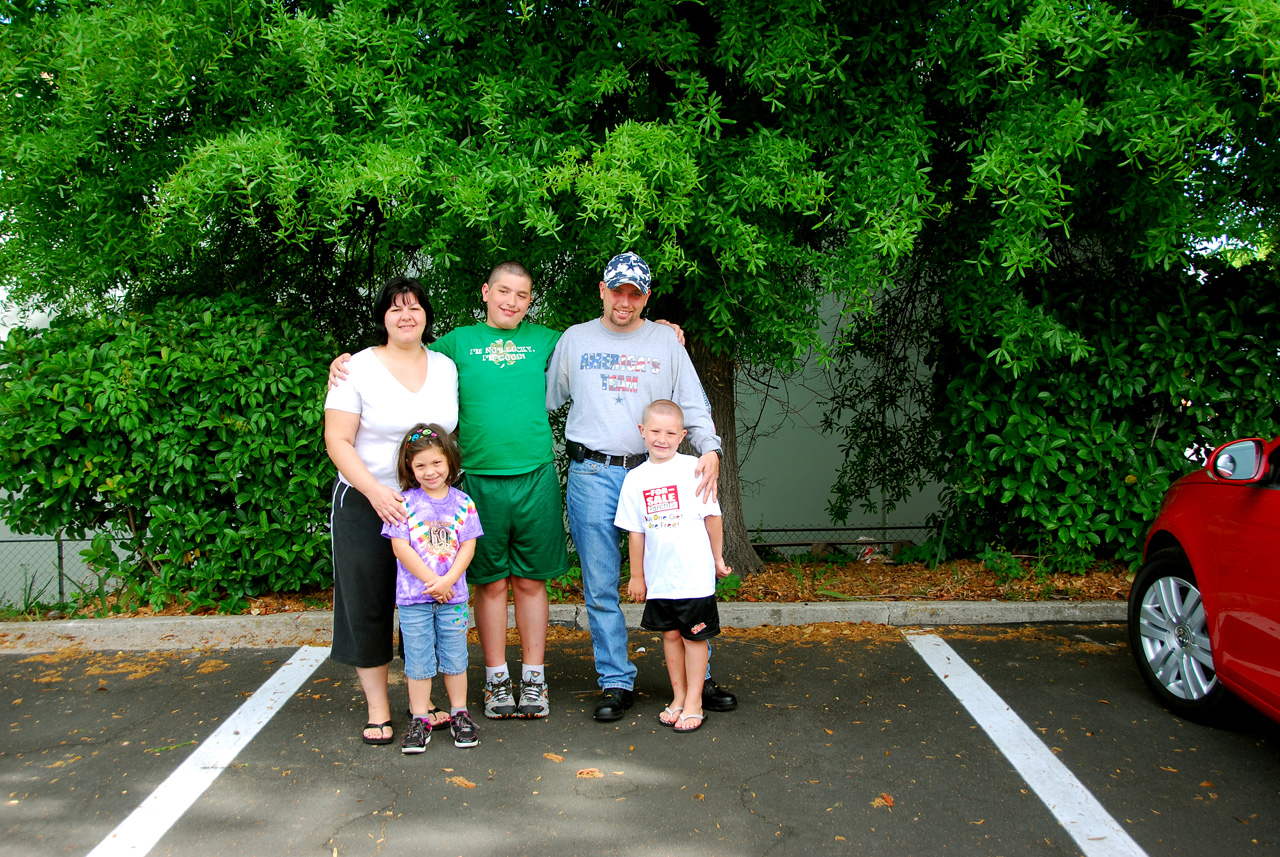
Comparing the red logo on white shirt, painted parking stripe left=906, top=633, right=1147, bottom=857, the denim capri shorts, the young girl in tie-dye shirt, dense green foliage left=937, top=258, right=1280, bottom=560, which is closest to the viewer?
painted parking stripe left=906, top=633, right=1147, bottom=857

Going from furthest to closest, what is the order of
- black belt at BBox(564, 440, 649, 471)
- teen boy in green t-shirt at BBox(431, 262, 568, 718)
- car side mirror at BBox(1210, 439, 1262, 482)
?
1. black belt at BBox(564, 440, 649, 471)
2. teen boy in green t-shirt at BBox(431, 262, 568, 718)
3. car side mirror at BBox(1210, 439, 1262, 482)

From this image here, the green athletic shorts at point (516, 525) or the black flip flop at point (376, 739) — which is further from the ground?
the green athletic shorts at point (516, 525)

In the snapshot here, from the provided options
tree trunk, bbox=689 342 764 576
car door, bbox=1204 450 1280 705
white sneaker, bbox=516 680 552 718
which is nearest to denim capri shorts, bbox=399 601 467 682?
white sneaker, bbox=516 680 552 718

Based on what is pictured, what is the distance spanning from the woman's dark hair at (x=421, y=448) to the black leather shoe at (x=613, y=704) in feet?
3.89

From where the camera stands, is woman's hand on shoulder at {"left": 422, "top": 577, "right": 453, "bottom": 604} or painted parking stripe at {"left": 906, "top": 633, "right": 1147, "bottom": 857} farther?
woman's hand on shoulder at {"left": 422, "top": 577, "right": 453, "bottom": 604}

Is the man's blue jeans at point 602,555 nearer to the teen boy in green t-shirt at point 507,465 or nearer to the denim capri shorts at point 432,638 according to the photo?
the teen boy in green t-shirt at point 507,465

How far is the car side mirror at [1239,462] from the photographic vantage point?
3395 millimetres

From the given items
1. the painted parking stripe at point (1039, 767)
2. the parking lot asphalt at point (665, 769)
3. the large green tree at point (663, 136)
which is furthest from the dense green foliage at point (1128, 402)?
the painted parking stripe at point (1039, 767)

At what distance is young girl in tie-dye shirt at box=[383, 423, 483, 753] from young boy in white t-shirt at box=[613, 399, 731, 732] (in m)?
0.69

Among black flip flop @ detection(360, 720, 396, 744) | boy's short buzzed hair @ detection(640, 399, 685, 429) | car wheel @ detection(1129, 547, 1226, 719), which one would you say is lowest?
black flip flop @ detection(360, 720, 396, 744)

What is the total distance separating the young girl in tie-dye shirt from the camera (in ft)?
11.5

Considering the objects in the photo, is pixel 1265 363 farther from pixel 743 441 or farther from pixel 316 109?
pixel 316 109

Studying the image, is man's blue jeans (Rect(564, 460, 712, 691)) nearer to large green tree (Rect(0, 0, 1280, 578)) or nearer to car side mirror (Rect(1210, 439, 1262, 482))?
large green tree (Rect(0, 0, 1280, 578))

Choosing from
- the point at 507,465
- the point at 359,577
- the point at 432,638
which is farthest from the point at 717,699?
the point at 359,577
